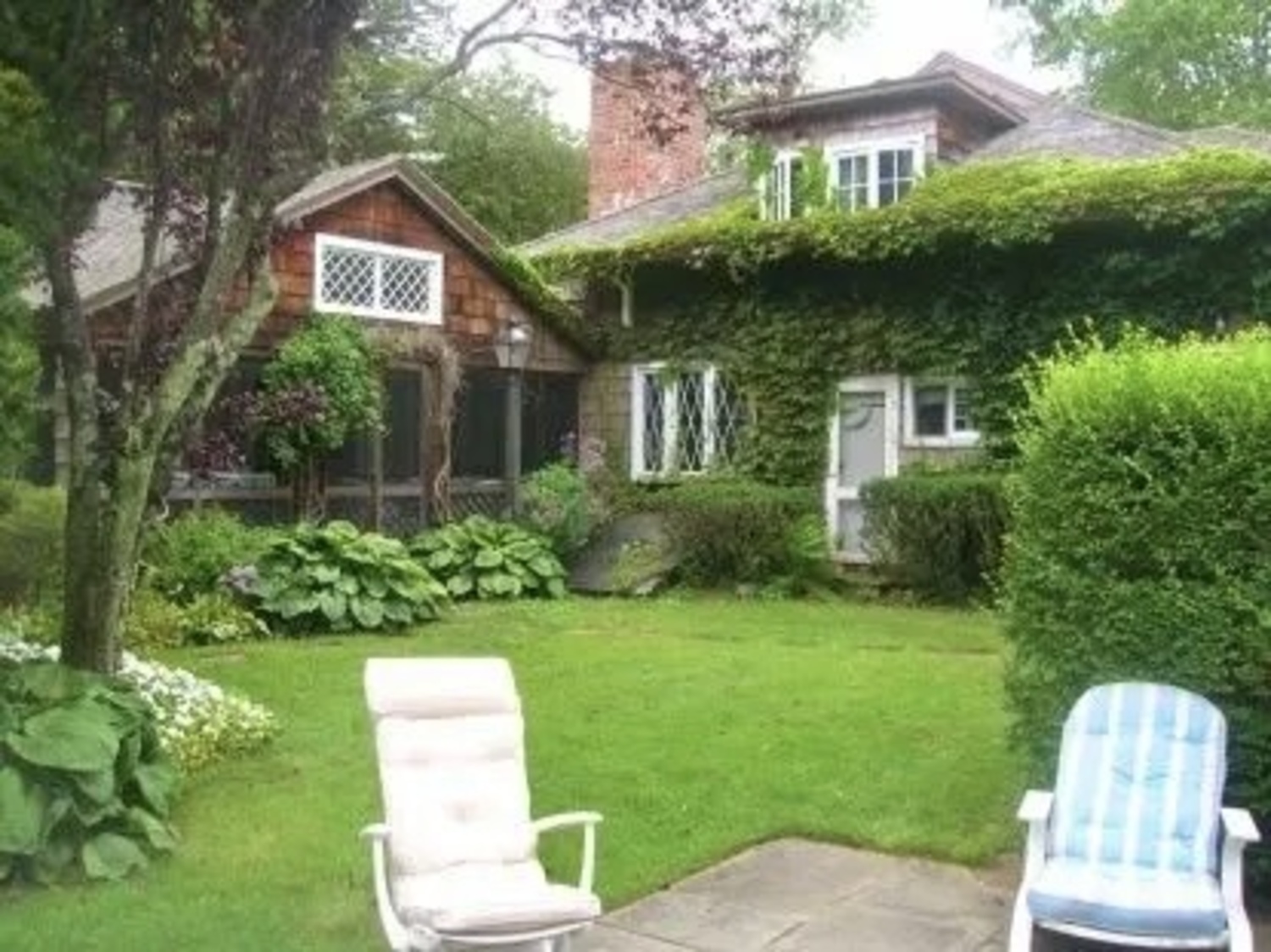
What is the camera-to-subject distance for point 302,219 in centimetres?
1630

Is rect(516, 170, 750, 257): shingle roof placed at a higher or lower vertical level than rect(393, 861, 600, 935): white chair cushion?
higher

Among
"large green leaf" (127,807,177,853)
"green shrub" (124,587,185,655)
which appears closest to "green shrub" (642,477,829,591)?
"green shrub" (124,587,185,655)

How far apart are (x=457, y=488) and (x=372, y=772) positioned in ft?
35.6

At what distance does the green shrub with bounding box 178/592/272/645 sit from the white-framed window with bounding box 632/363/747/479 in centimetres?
728

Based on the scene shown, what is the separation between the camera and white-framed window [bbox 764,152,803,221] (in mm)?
18359

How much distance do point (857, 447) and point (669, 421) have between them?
2688mm

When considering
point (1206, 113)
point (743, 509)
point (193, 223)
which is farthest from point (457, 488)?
point (1206, 113)

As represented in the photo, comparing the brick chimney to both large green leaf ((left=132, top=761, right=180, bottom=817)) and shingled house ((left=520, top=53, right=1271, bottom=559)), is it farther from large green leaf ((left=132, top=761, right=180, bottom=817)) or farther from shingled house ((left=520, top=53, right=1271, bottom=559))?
large green leaf ((left=132, top=761, right=180, bottom=817))

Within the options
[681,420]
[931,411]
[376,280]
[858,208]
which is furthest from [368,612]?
[858,208]

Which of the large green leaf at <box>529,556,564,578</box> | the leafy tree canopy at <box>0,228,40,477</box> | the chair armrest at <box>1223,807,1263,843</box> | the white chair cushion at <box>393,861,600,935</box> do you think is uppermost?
the leafy tree canopy at <box>0,228,40,477</box>

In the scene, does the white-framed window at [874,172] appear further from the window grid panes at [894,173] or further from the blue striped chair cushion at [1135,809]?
the blue striped chair cushion at [1135,809]

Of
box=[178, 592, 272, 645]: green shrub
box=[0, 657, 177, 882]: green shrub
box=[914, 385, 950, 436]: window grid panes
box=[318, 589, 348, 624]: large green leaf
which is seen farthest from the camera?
box=[914, 385, 950, 436]: window grid panes

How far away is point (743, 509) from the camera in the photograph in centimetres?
1619

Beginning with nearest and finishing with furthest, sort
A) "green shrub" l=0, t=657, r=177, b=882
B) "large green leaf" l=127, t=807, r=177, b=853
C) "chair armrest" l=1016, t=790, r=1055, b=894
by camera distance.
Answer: "chair armrest" l=1016, t=790, r=1055, b=894
"green shrub" l=0, t=657, r=177, b=882
"large green leaf" l=127, t=807, r=177, b=853
